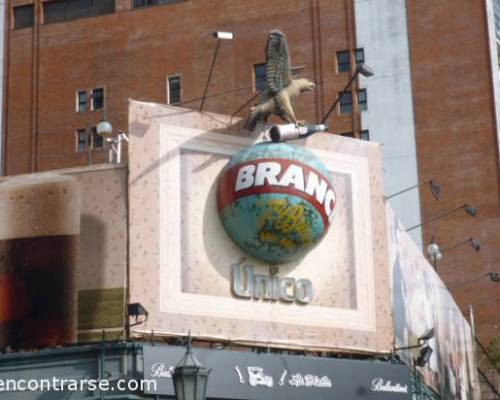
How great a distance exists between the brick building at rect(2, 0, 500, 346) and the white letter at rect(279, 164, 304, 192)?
98.7 ft

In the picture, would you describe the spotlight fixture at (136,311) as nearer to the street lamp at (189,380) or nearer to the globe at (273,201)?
the globe at (273,201)

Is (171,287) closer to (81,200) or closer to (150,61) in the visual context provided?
(81,200)

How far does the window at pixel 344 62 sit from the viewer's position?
6469cm

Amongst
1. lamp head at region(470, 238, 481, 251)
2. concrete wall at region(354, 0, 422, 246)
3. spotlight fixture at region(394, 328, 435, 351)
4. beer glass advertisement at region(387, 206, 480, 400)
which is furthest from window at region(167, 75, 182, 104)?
spotlight fixture at region(394, 328, 435, 351)

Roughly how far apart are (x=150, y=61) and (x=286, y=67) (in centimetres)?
3431

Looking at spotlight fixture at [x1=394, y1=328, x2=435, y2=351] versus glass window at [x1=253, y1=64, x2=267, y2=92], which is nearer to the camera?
spotlight fixture at [x1=394, y1=328, x2=435, y2=351]

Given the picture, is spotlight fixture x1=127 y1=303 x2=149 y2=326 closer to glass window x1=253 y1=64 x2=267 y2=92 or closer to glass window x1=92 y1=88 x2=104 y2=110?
glass window x1=253 y1=64 x2=267 y2=92

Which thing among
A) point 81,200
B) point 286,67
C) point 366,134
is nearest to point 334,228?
point 286,67

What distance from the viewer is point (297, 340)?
105ft

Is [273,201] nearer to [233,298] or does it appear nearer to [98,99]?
[233,298]

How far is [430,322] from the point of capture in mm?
42531

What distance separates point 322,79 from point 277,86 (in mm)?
31729

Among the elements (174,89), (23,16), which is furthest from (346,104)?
(23,16)

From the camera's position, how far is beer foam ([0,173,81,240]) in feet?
99.8
